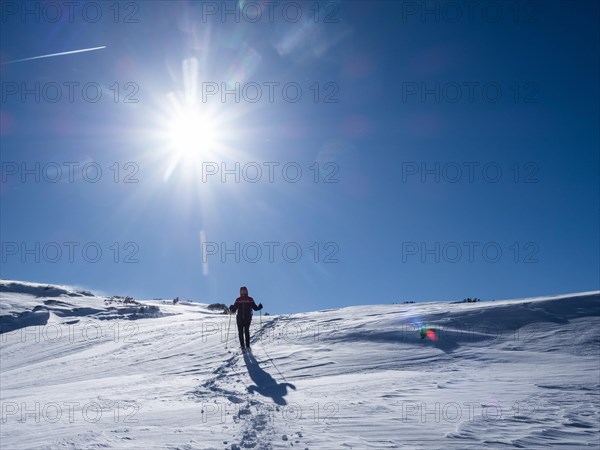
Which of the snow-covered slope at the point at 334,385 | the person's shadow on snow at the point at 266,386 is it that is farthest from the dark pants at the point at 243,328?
the person's shadow on snow at the point at 266,386

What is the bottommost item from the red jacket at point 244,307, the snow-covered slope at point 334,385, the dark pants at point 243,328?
the snow-covered slope at point 334,385

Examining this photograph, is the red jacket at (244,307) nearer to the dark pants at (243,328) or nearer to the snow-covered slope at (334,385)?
the dark pants at (243,328)

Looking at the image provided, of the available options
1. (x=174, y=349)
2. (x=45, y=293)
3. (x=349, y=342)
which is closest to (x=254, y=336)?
(x=174, y=349)

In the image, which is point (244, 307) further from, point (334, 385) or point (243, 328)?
point (334, 385)

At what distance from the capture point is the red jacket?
11.4 meters

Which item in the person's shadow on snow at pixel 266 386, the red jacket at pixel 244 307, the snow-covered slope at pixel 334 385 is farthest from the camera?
the red jacket at pixel 244 307

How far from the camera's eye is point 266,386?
723 centimetres

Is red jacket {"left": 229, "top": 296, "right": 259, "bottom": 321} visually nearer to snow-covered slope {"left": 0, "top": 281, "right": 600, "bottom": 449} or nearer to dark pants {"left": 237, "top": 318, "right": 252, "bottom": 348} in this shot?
dark pants {"left": 237, "top": 318, "right": 252, "bottom": 348}

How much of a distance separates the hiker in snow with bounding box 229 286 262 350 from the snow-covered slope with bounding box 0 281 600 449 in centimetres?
56

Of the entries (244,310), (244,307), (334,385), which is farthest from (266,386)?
(244,307)

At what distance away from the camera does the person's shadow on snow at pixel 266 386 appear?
6.59m

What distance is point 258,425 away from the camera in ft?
17.0

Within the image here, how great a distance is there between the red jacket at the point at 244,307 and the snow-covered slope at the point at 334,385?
36.5 inches

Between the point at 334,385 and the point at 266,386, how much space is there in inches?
48.3
